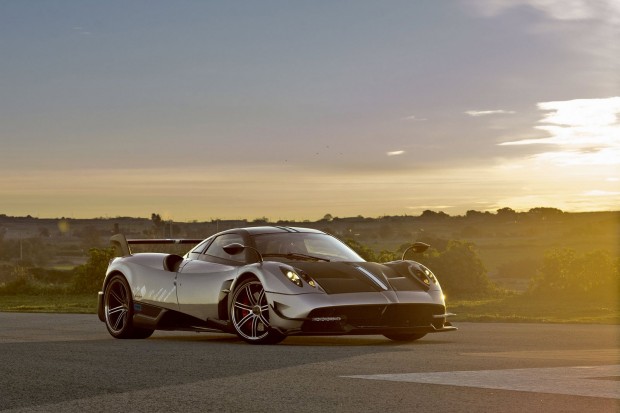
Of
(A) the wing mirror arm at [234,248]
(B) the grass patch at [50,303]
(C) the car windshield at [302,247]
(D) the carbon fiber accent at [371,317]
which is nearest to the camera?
(D) the carbon fiber accent at [371,317]

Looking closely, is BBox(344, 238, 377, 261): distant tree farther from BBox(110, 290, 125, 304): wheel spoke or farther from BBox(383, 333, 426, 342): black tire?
BBox(383, 333, 426, 342): black tire

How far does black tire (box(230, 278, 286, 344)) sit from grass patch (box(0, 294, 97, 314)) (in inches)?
415

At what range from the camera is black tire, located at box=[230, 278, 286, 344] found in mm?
12680

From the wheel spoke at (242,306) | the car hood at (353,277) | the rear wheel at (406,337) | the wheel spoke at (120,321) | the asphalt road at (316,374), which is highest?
the car hood at (353,277)

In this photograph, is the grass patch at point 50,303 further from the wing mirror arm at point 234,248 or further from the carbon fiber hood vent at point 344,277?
the carbon fiber hood vent at point 344,277

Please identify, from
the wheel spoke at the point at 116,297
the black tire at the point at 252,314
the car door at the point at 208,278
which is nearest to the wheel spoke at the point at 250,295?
the black tire at the point at 252,314

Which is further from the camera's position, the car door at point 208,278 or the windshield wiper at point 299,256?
the windshield wiper at point 299,256

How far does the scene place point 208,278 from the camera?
1356 cm

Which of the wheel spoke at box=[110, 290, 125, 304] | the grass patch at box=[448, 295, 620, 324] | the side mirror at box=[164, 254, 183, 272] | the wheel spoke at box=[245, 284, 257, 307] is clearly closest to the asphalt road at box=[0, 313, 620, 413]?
the wheel spoke at box=[245, 284, 257, 307]

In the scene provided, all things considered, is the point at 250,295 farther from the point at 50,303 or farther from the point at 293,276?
the point at 50,303

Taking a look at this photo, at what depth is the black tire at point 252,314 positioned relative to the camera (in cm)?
1268

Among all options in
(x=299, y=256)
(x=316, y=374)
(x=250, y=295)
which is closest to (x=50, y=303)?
(x=299, y=256)

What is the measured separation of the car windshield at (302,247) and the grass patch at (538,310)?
5665 mm

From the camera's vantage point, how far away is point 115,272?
15.3 meters
